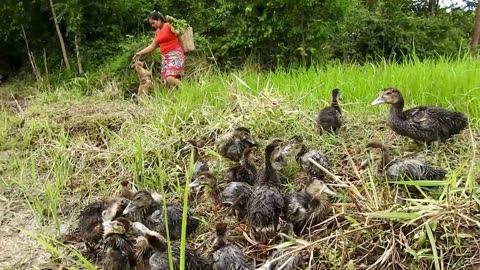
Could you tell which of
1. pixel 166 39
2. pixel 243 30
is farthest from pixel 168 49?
pixel 243 30

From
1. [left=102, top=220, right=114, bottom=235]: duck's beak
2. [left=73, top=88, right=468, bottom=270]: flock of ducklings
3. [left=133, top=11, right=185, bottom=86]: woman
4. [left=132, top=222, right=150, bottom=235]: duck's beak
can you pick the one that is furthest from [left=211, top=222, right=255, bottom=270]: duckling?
[left=133, top=11, right=185, bottom=86]: woman

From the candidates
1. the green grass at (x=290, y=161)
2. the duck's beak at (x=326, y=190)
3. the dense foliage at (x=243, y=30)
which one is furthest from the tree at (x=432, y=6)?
the duck's beak at (x=326, y=190)

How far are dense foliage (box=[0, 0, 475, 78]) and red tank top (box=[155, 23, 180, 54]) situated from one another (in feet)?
2.96

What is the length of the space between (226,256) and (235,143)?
1265 millimetres

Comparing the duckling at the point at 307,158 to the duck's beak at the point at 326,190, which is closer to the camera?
the duck's beak at the point at 326,190

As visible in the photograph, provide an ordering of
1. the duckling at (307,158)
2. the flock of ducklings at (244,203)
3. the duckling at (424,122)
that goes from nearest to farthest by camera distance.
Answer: the flock of ducklings at (244,203) → the duckling at (307,158) → the duckling at (424,122)

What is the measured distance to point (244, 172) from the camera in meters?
3.55

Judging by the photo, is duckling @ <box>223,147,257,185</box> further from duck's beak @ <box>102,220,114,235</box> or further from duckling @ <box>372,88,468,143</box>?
duckling @ <box>372,88,468,143</box>

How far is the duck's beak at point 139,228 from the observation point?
2.87 m

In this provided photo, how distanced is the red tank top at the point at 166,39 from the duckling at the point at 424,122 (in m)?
4.79

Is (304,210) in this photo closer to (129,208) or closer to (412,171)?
(412,171)

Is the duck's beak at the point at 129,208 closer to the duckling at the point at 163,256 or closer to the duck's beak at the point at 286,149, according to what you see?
the duckling at the point at 163,256

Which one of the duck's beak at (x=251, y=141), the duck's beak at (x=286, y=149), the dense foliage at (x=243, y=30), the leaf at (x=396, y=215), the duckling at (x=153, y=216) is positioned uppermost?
the leaf at (x=396, y=215)

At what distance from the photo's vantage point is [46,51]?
1170cm
